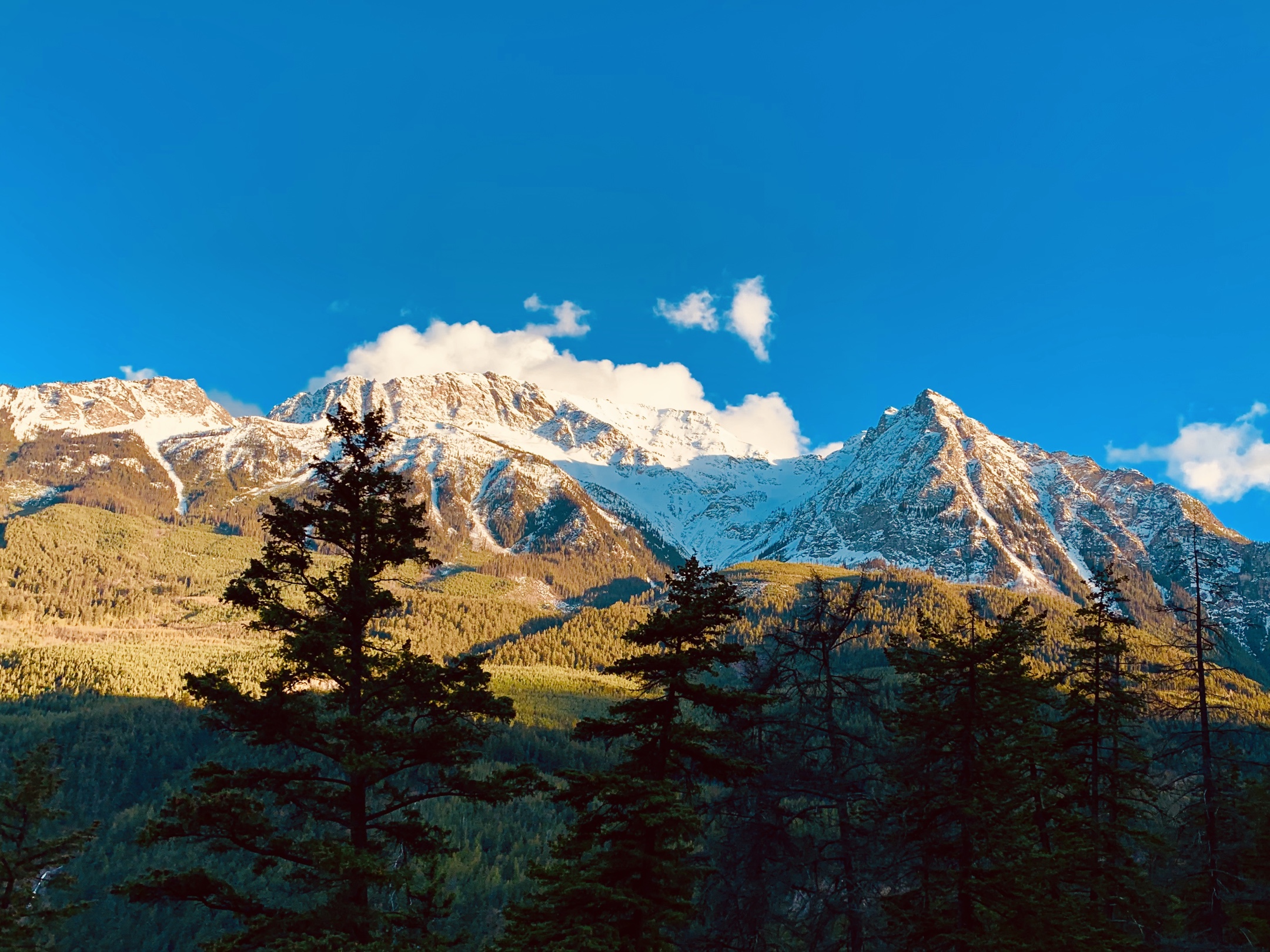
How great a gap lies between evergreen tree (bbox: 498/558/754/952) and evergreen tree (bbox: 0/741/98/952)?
23912 millimetres

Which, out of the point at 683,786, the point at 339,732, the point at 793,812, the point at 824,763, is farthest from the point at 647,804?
the point at 824,763

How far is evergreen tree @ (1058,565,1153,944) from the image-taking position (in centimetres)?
2384

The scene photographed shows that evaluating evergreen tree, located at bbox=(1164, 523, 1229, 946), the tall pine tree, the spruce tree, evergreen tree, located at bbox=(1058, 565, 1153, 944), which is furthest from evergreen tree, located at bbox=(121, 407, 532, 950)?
evergreen tree, located at bbox=(1164, 523, 1229, 946)

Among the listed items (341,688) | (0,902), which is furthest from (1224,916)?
(0,902)

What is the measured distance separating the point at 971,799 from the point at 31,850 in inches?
1358

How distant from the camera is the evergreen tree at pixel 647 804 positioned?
45.4 ft

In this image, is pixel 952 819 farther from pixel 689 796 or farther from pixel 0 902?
pixel 0 902

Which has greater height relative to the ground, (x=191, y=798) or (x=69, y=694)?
(x=191, y=798)

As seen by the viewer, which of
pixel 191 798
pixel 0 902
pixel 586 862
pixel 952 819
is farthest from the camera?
pixel 0 902

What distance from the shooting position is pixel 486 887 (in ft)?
285

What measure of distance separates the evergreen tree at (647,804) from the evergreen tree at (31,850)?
23.9 meters

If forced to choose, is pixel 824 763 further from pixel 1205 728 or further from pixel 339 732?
pixel 339 732

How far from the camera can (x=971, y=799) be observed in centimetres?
1698

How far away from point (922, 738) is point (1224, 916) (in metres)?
15.6
